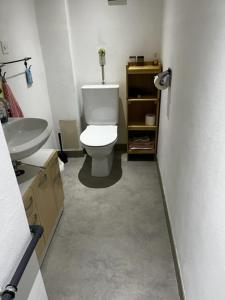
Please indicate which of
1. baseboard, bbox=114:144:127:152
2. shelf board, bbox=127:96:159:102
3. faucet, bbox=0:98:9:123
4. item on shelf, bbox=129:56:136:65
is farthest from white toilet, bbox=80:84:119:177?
faucet, bbox=0:98:9:123

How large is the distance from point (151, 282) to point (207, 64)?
1.30 meters

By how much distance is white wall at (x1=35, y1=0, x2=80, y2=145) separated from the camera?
2330 millimetres

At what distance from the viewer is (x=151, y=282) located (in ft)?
4.83

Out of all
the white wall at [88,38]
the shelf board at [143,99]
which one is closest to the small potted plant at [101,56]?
the white wall at [88,38]

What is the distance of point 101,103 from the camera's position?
2.64 metres

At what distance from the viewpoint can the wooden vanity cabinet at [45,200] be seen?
1436 mm

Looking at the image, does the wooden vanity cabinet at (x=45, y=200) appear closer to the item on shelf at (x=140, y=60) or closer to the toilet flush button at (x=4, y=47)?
the toilet flush button at (x=4, y=47)

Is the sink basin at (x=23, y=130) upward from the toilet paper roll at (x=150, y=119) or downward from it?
upward

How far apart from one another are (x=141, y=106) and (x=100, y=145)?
0.87 m

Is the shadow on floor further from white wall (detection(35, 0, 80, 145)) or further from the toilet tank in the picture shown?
white wall (detection(35, 0, 80, 145))

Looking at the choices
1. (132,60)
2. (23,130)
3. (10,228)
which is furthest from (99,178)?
(10,228)

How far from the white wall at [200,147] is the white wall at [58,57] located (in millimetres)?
1285

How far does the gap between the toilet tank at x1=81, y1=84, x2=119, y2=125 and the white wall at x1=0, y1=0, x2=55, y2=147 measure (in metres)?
0.47

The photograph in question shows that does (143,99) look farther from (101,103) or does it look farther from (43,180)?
(43,180)
